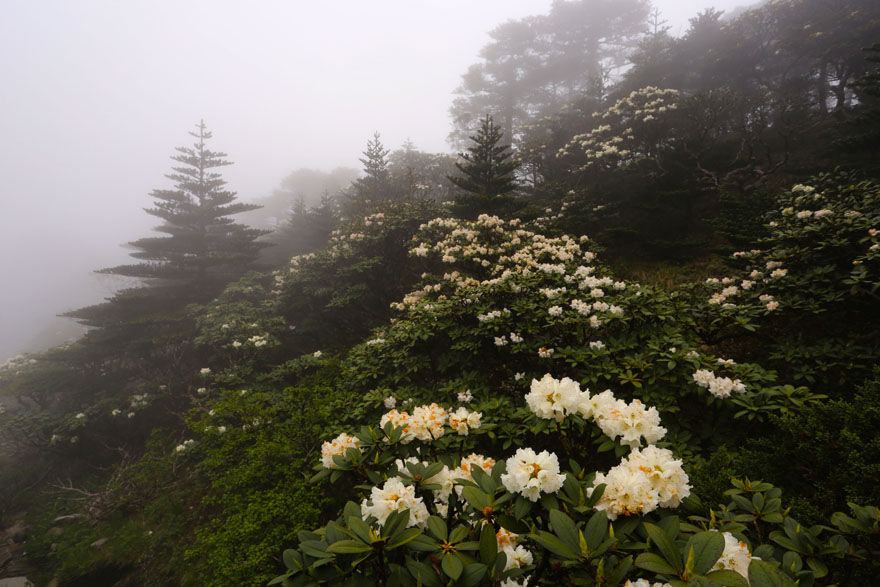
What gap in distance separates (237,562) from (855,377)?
614 cm

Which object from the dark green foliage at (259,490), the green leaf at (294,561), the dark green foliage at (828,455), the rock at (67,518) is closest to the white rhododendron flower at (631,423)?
the dark green foliage at (828,455)

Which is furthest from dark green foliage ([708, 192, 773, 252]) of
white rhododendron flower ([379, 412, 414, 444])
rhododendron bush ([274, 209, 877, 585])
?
white rhododendron flower ([379, 412, 414, 444])

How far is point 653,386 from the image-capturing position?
2.80m

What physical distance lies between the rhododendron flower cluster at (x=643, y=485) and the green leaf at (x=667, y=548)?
10 centimetres

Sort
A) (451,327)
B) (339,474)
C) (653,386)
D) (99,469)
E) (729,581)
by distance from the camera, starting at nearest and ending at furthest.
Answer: (729,581) < (339,474) < (653,386) < (451,327) < (99,469)

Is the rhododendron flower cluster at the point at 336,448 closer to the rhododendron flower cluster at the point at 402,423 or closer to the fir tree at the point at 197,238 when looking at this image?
the rhododendron flower cluster at the point at 402,423

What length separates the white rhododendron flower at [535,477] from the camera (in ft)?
3.79

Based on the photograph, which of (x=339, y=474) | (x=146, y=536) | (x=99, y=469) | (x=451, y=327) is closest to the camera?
(x=339, y=474)

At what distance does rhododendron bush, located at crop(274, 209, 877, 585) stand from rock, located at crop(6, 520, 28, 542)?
8685 millimetres

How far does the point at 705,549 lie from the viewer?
2.96ft

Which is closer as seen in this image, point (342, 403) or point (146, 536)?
point (342, 403)

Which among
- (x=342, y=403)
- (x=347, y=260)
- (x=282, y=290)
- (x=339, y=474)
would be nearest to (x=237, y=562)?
(x=342, y=403)

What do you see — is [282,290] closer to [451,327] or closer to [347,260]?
[347,260]

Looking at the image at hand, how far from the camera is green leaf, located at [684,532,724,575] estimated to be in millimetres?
859
